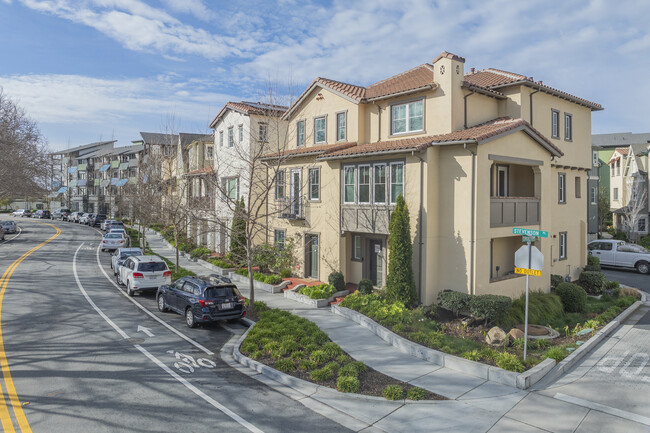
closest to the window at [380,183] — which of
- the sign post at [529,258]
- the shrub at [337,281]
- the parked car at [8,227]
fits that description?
the shrub at [337,281]

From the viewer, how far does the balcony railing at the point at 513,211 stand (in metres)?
16.4

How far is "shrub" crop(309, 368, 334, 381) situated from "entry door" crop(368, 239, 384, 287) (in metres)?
8.86

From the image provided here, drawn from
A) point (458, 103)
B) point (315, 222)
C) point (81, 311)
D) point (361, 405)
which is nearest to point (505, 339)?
point (361, 405)

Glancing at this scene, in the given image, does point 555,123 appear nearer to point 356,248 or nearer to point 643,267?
point 356,248

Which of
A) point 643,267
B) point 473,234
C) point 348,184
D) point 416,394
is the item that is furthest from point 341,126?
point 643,267

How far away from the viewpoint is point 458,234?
15.8m

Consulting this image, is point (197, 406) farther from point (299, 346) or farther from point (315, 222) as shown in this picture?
point (315, 222)

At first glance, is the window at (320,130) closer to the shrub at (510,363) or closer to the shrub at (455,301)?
the shrub at (455,301)

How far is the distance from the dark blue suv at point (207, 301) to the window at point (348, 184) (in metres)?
6.78

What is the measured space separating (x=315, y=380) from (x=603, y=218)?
47490 millimetres

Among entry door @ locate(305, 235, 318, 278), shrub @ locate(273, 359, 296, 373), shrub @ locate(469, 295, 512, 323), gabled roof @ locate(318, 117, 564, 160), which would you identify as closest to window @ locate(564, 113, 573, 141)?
gabled roof @ locate(318, 117, 564, 160)

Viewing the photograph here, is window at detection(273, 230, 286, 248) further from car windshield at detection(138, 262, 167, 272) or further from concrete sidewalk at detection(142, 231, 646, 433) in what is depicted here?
concrete sidewalk at detection(142, 231, 646, 433)

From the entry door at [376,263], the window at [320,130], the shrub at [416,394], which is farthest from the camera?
the window at [320,130]

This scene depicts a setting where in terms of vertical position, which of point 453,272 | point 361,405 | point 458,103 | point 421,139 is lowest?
point 361,405
